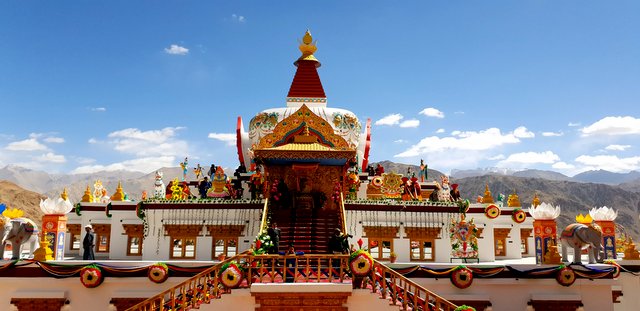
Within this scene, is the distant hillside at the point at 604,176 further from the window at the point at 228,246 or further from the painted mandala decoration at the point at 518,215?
the window at the point at 228,246

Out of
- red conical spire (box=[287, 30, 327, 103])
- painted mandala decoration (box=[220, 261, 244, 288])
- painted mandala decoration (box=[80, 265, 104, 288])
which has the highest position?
red conical spire (box=[287, 30, 327, 103])

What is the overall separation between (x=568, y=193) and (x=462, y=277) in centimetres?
9305

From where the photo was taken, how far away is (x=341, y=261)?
35.8ft

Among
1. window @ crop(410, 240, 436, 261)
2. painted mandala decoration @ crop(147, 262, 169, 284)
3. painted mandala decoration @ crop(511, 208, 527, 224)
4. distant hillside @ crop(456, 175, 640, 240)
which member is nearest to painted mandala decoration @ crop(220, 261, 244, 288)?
painted mandala decoration @ crop(147, 262, 169, 284)

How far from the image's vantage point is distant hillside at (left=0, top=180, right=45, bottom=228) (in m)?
65.3

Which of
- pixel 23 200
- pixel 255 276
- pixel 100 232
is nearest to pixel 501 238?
pixel 255 276

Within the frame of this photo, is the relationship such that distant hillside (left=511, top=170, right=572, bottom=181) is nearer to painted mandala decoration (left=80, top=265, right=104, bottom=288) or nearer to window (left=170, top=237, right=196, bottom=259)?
window (left=170, top=237, right=196, bottom=259)

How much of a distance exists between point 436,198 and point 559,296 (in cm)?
1024

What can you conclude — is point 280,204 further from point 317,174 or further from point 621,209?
point 621,209

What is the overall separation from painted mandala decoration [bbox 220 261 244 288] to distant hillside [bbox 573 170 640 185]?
7921 inches

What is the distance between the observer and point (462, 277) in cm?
1384

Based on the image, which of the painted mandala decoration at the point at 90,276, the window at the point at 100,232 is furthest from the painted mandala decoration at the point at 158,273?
the window at the point at 100,232

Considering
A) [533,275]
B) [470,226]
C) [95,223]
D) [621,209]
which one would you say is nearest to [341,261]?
[533,275]

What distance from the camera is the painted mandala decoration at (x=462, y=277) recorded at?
45.4 ft
